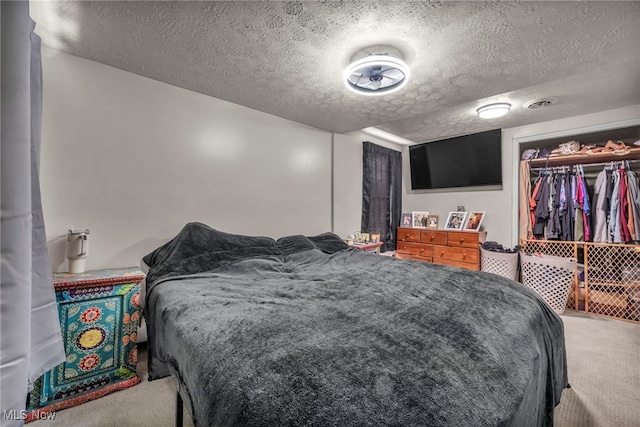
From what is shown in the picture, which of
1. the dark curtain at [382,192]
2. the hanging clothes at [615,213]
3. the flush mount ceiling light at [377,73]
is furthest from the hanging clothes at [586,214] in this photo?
the flush mount ceiling light at [377,73]

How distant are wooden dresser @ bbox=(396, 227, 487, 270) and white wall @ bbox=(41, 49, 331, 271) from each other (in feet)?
7.43

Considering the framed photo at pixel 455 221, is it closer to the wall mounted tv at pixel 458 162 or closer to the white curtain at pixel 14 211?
the wall mounted tv at pixel 458 162

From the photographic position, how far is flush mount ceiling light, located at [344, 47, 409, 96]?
182cm

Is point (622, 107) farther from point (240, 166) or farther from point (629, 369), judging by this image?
point (240, 166)

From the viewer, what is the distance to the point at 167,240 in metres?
2.37

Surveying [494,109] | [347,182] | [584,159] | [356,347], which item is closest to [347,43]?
[356,347]

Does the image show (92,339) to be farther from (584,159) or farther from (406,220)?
(584,159)

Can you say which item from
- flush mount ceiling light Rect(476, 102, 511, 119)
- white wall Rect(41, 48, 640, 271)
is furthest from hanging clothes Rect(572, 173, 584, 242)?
flush mount ceiling light Rect(476, 102, 511, 119)

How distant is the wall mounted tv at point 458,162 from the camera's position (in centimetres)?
383

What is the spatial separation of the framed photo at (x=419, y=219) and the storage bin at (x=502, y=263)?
42.2 inches

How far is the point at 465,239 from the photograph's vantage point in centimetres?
380

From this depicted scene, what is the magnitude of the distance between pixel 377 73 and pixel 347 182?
199 cm

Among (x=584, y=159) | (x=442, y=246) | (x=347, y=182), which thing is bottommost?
(x=442, y=246)

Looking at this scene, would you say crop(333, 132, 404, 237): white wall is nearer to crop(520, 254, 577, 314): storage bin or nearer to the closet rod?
crop(520, 254, 577, 314): storage bin
